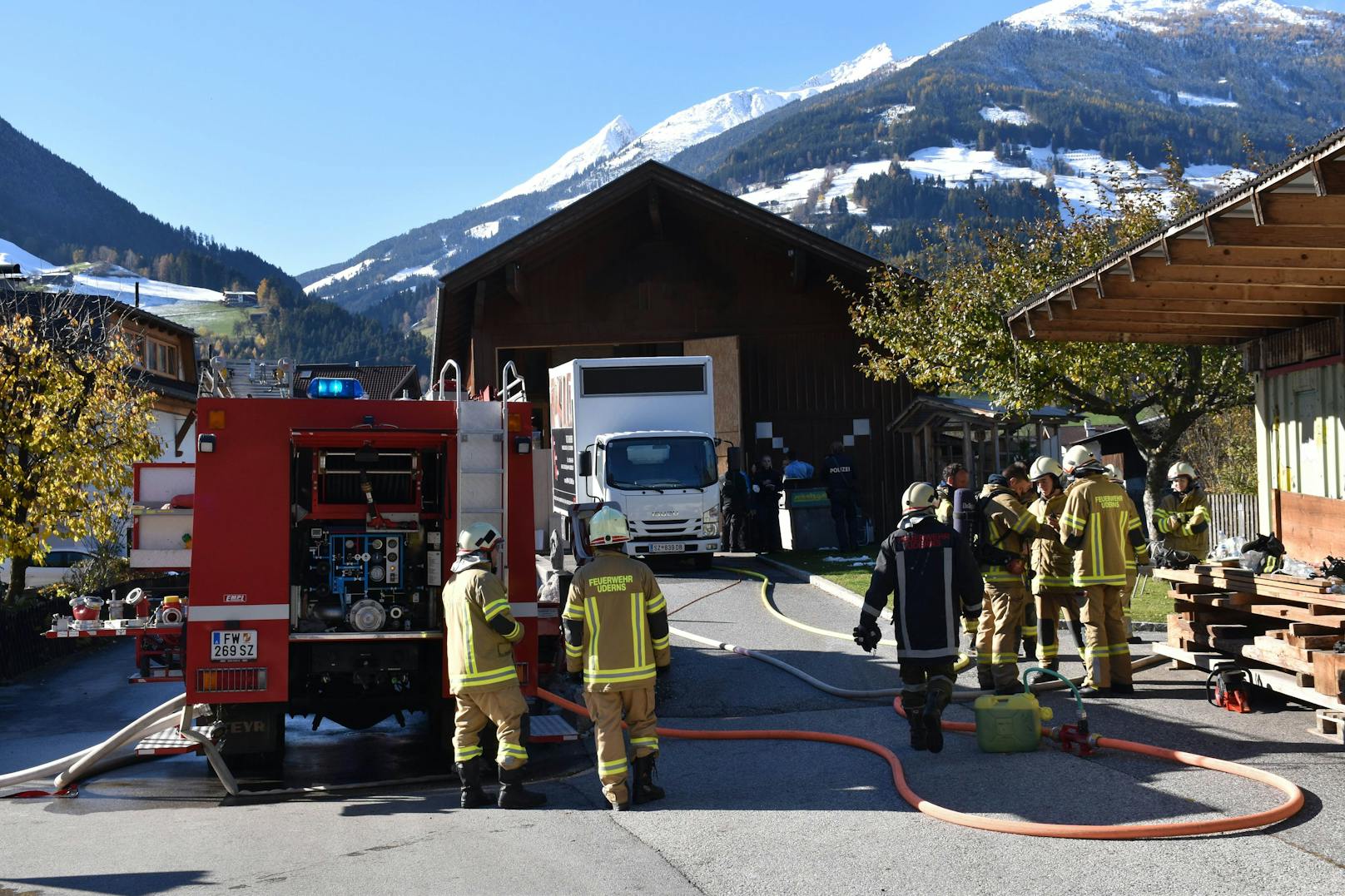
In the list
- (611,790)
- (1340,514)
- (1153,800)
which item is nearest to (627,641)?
(611,790)

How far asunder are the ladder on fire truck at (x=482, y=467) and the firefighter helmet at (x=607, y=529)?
1.31m

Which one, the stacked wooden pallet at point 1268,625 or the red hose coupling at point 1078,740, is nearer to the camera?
the red hose coupling at point 1078,740

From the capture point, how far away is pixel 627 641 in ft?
26.1

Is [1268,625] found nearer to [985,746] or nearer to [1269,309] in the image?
[985,746]

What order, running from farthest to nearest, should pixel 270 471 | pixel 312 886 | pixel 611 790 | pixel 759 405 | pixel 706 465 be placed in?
pixel 759 405, pixel 706 465, pixel 270 471, pixel 611 790, pixel 312 886

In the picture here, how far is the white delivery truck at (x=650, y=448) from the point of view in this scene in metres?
20.8

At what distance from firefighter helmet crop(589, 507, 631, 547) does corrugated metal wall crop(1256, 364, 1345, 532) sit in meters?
6.91

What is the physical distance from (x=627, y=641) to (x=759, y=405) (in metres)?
21.6

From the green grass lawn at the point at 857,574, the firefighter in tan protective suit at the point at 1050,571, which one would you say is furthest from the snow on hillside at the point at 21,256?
the firefighter in tan protective suit at the point at 1050,571

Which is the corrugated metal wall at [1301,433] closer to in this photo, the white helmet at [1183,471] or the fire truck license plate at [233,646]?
the white helmet at [1183,471]


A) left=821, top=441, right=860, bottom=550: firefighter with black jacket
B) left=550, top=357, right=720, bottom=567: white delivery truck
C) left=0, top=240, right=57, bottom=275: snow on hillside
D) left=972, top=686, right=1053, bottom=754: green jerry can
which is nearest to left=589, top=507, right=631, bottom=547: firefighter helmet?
left=972, top=686, right=1053, bottom=754: green jerry can

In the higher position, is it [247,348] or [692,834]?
[247,348]

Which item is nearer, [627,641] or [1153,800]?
[1153,800]

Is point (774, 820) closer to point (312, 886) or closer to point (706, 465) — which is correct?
point (312, 886)
